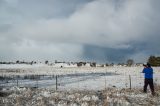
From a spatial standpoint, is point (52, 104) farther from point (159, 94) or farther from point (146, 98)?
point (159, 94)

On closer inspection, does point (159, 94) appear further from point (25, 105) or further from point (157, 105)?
point (25, 105)

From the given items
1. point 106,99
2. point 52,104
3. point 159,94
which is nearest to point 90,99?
point 106,99

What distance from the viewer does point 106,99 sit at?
66.2 feet

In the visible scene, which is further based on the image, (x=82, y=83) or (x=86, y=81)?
(x=86, y=81)

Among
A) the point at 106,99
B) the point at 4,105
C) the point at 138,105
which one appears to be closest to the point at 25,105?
the point at 4,105

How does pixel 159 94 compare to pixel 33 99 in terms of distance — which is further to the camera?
pixel 159 94

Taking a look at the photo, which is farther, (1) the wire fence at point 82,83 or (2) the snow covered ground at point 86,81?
(2) the snow covered ground at point 86,81

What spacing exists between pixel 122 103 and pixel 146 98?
8.35 feet

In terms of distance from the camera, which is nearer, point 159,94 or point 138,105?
point 138,105

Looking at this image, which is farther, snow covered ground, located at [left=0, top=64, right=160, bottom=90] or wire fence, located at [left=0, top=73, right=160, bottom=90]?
snow covered ground, located at [left=0, top=64, right=160, bottom=90]

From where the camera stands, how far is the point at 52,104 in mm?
19250

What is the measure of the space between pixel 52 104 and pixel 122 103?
12.8 ft

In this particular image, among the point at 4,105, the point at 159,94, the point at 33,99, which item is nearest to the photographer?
the point at 4,105

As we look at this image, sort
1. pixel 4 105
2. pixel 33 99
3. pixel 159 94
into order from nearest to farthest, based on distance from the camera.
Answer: pixel 4 105, pixel 33 99, pixel 159 94
